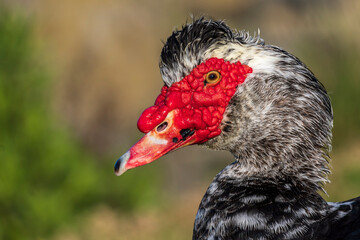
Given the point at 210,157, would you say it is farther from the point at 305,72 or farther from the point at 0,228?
the point at 305,72

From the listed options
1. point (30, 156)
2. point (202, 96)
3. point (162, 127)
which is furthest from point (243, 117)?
point (30, 156)

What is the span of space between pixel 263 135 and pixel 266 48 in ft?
1.30

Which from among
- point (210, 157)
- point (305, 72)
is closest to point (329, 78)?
point (210, 157)

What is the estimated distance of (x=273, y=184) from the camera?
246 cm

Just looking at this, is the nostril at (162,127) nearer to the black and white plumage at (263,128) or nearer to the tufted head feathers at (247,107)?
the tufted head feathers at (247,107)

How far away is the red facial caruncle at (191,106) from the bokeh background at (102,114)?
0.55m

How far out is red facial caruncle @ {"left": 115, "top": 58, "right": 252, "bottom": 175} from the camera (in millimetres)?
2461

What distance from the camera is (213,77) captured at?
8.19ft

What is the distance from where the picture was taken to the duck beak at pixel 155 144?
95.7 inches

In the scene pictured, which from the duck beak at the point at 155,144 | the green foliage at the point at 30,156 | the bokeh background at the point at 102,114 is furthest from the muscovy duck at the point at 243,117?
the green foliage at the point at 30,156

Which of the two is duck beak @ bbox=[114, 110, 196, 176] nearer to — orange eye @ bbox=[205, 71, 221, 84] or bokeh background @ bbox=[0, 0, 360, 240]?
orange eye @ bbox=[205, 71, 221, 84]

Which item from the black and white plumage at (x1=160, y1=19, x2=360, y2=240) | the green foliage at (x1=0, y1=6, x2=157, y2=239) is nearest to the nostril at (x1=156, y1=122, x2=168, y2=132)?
the black and white plumage at (x1=160, y1=19, x2=360, y2=240)

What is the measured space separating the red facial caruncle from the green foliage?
11.9 feet

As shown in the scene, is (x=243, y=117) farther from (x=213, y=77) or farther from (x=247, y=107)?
(x=213, y=77)
